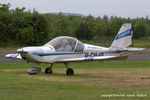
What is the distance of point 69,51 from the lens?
19.0 m

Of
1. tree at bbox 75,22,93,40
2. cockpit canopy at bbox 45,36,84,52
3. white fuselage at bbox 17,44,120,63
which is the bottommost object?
tree at bbox 75,22,93,40

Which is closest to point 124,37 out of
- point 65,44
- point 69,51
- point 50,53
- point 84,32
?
point 69,51

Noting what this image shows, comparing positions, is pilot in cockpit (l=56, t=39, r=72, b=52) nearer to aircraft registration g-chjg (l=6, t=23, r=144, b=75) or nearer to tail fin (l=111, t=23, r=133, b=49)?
aircraft registration g-chjg (l=6, t=23, r=144, b=75)

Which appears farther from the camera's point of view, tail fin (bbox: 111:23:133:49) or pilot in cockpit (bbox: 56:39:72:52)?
tail fin (bbox: 111:23:133:49)

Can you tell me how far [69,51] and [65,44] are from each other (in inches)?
16.0

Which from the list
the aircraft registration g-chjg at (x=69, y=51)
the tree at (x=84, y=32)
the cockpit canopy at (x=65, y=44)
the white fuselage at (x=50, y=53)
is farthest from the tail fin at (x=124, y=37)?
the tree at (x=84, y=32)

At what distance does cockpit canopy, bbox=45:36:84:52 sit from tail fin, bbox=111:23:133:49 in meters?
2.07

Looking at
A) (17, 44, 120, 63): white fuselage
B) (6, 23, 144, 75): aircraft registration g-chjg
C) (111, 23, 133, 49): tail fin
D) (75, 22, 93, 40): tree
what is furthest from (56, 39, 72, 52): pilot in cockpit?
(75, 22, 93, 40): tree

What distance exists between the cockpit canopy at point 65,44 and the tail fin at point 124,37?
2073mm

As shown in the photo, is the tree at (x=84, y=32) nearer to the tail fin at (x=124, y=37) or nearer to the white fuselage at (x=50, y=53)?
the tail fin at (x=124, y=37)

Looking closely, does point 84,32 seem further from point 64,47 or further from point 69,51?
point 64,47

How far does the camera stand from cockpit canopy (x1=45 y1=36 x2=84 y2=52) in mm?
18859

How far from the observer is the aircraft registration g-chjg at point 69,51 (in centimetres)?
1819

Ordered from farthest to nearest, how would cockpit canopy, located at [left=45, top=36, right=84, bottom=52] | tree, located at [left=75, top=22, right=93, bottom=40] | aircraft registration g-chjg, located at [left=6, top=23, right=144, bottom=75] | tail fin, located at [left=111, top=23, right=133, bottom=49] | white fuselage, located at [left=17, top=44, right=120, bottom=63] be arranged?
1. tree, located at [left=75, top=22, right=93, bottom=40]
2. tail fin, located at [left=111, top=23, right=133, bottom=49]
3. cockpit canopy, located at [left=45, top=36, right=84, bottom=52]
4. aircraft registration g-chjg, located at [left=6, top=23, right=144, bottom=75]
5. white fuselage, located at [left=17, top=44, right=120, bottom=63]
